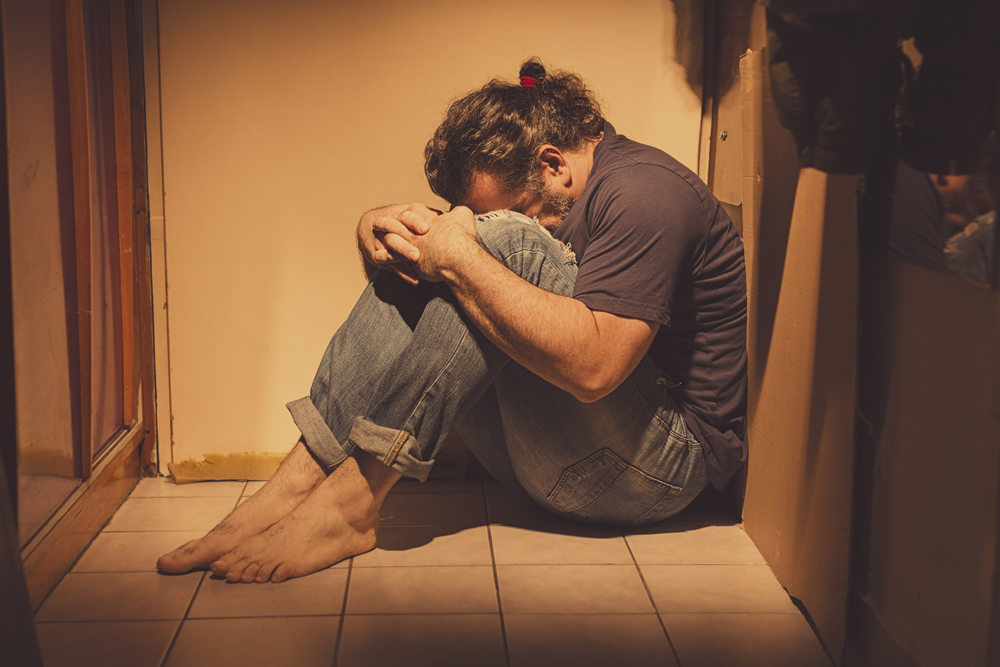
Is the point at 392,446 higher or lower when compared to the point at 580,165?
lower

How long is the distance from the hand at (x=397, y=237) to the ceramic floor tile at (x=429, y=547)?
0.49m

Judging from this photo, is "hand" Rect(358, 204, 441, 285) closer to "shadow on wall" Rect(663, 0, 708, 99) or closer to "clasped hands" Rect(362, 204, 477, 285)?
"clasped hands" Rect(362, 204, 477, 285)

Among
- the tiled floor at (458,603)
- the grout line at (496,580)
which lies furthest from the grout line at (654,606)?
the grout line at (496,580)

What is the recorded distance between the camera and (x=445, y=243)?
136 cm

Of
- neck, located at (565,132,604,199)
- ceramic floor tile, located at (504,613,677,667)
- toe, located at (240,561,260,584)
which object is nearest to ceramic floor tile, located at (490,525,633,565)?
ceramic floor tile, located at (504,613,677,667)

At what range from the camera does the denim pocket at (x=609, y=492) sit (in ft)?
4.87

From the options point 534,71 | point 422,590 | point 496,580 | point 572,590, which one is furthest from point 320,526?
point 534,71

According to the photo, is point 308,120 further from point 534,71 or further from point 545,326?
point 545,326

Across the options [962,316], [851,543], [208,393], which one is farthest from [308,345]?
[962,316]

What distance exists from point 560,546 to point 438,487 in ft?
1.33

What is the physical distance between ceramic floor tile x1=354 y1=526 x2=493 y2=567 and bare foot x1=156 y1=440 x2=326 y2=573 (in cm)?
16

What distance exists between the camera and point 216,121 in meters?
1.81

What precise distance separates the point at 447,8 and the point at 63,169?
0.83m

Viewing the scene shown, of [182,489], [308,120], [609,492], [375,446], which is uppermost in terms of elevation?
[308,120]
